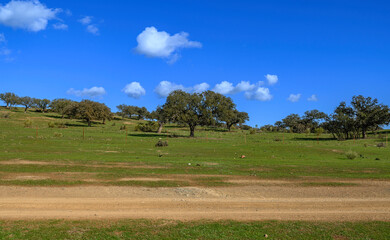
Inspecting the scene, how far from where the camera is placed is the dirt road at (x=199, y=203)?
1225cm

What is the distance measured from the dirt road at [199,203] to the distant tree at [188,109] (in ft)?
165

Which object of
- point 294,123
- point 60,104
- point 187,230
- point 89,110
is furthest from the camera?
point 294,123

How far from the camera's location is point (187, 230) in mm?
10305

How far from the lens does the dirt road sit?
12.2 metres

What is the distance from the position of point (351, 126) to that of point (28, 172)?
7172 cm

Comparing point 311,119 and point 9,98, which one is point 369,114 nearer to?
point 311,119

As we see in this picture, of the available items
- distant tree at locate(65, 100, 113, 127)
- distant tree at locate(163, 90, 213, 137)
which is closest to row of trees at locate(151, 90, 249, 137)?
distant tree at locate(163, 90, 213, 137)

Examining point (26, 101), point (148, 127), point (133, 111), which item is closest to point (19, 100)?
point (26, 101)

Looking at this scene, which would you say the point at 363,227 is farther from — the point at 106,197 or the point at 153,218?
the point at 106,197

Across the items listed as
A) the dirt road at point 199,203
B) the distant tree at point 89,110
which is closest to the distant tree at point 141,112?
the distant tree at point 89,110

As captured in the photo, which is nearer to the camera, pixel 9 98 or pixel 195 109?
pixel 195 109

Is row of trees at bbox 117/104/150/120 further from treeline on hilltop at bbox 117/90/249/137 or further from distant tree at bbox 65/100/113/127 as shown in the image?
treeline on hilltop at bbox 117/90/249/137

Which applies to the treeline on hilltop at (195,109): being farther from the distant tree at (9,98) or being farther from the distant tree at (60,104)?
the distant tree at (9,98)

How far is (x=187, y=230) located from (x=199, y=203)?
13.2 ft
